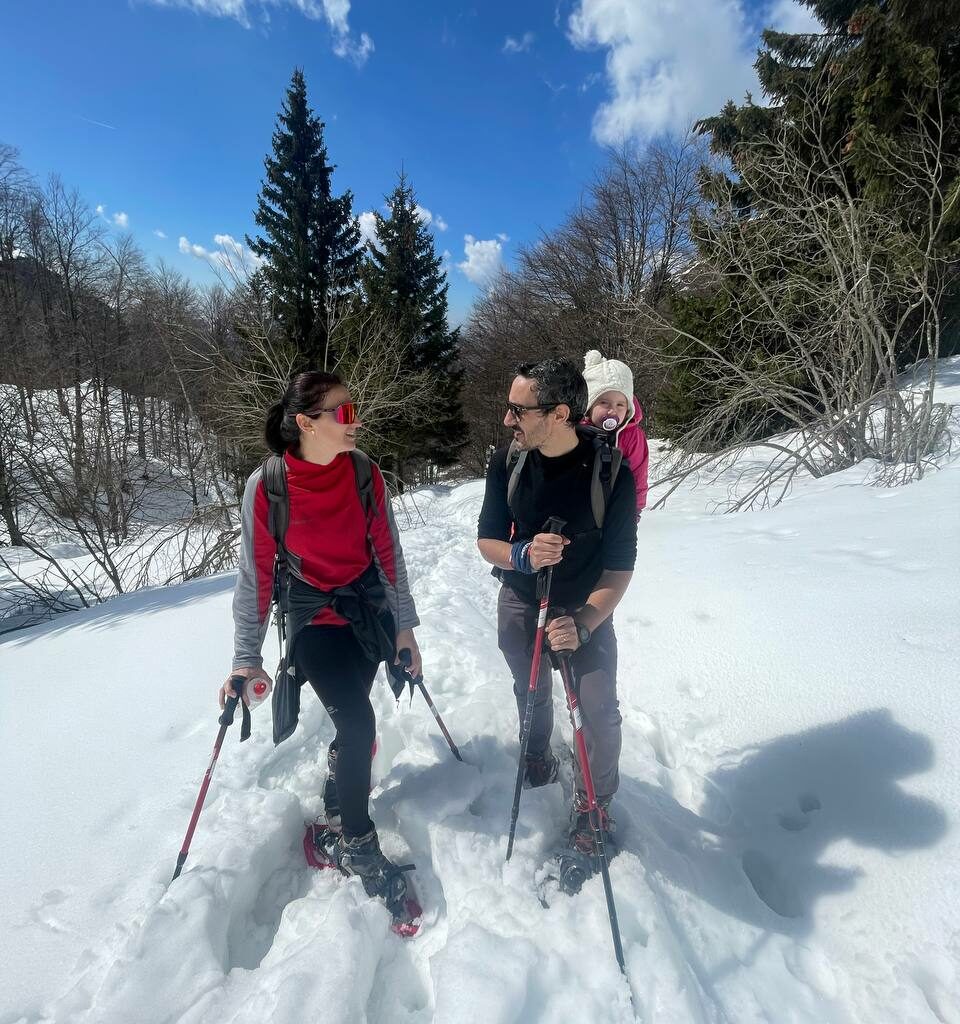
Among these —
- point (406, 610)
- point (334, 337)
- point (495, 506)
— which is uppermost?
point (334, 337)

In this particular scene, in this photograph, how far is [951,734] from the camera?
1.96 metres

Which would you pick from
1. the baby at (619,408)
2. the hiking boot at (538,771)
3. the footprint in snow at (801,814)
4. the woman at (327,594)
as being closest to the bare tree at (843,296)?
the baby at (619,408)

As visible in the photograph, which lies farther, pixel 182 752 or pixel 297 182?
pixel 297 182

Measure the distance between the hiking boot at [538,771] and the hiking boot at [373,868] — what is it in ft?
1.96

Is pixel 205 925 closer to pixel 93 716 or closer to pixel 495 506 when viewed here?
pixel 495 506

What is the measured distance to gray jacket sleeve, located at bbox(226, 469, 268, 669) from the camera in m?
1.88

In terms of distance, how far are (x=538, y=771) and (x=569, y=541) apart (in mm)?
1124

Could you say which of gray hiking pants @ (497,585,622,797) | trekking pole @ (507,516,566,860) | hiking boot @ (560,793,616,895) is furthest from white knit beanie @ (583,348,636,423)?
hiking boot @ (560,793,616,895)

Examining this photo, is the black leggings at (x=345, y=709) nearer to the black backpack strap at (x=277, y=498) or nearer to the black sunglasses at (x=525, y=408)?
the black backpack strap at (x=277, y=498)

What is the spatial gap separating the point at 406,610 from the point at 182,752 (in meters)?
1.50

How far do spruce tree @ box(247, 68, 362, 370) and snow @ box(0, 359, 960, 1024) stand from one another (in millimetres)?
16074

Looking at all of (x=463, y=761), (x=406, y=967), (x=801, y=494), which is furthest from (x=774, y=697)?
(x=801, y=494)

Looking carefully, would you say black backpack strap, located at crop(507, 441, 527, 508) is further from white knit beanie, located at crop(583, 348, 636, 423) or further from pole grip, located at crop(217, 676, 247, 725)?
pole grip, located at crop(217, 676, 247, 725)

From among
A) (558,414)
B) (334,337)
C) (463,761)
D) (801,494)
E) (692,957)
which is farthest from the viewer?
(334,337)
